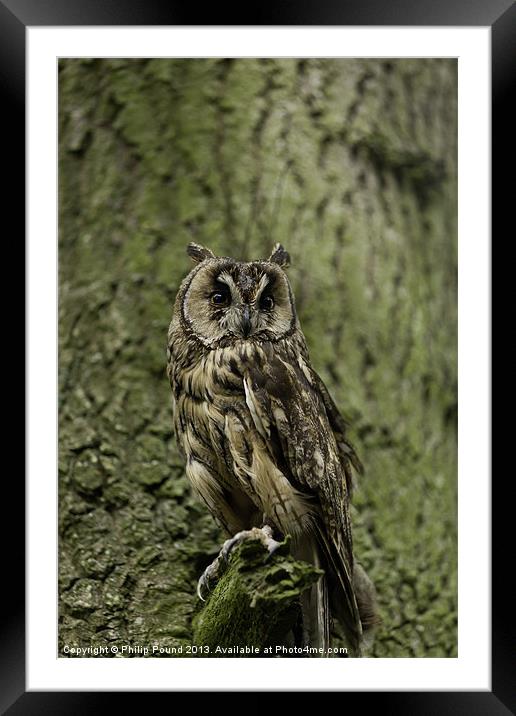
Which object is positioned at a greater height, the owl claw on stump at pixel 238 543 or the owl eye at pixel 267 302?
the owl eye at pixel 267 302

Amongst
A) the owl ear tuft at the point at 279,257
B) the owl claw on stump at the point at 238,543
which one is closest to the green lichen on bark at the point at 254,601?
the owl claw on stump at the point at 238,543

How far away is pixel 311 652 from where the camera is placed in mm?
1666

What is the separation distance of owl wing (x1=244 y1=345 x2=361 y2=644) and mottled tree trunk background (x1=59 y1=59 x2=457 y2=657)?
0.48 metres

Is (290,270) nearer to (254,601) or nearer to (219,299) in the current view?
(219,299)

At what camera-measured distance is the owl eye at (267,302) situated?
1.62m

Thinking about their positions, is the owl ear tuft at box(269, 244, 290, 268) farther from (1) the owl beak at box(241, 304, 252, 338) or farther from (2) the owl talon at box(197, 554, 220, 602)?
(2) the owl talon at box(197, 554, 220, 602)

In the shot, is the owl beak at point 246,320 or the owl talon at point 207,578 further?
the owl talon at point 207,578

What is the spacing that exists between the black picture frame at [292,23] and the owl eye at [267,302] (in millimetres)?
597

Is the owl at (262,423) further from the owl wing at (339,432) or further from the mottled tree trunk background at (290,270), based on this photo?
the mottled tree trunk background at (290,270)

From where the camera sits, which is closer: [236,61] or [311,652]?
[311,652]

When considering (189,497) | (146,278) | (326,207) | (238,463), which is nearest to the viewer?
(238,463)
